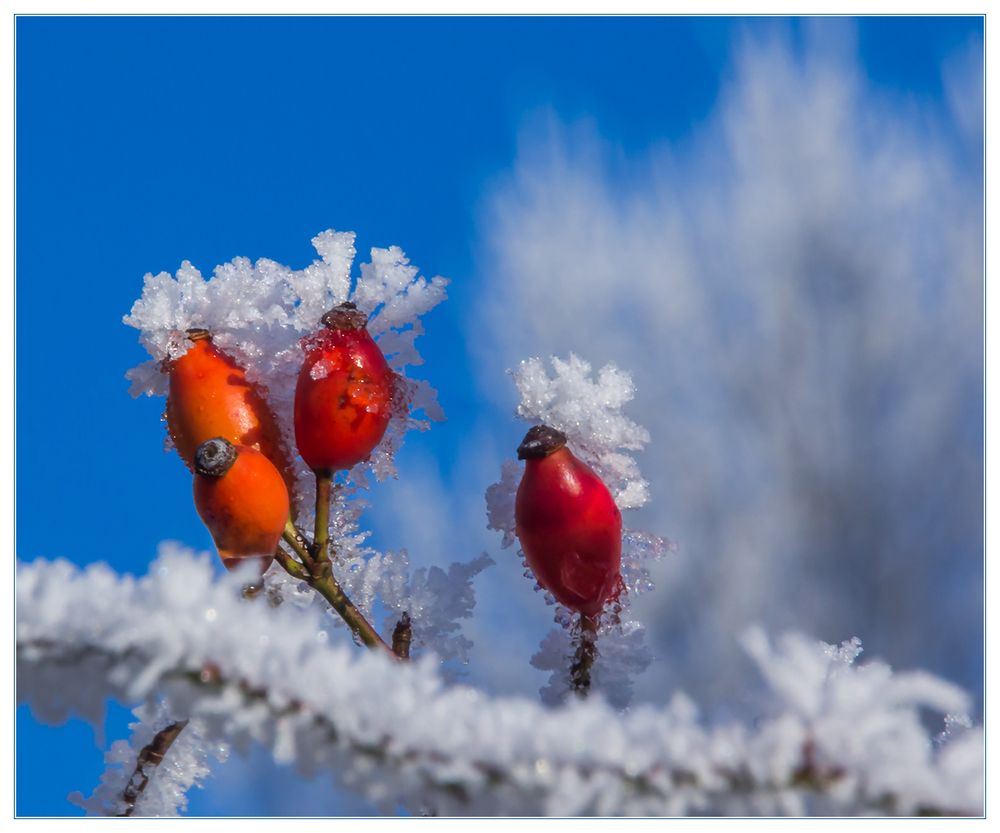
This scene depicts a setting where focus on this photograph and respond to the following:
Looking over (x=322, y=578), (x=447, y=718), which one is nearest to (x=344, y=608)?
(x=322, y=578)

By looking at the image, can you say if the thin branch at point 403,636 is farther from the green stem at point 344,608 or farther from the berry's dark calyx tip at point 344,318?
the berry's dark calyx tip at point 344,318

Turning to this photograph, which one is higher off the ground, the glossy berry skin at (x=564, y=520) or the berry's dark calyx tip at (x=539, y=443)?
the berry's dark calyx tip at (x=539, y=443)

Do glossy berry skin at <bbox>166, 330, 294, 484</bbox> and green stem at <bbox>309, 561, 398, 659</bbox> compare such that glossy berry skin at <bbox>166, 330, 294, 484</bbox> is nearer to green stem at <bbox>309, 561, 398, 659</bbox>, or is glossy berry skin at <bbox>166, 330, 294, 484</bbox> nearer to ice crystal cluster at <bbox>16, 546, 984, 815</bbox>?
green stem at <bbox>309, 561, 398, 659</bbox>

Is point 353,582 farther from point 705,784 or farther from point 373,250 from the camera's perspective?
point 705,784

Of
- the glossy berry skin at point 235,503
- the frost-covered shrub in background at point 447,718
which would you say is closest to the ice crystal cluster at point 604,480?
the glossy berry skin at point 235,503

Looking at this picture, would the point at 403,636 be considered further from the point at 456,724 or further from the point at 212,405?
the point at 456,724

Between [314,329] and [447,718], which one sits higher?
[314,329]
